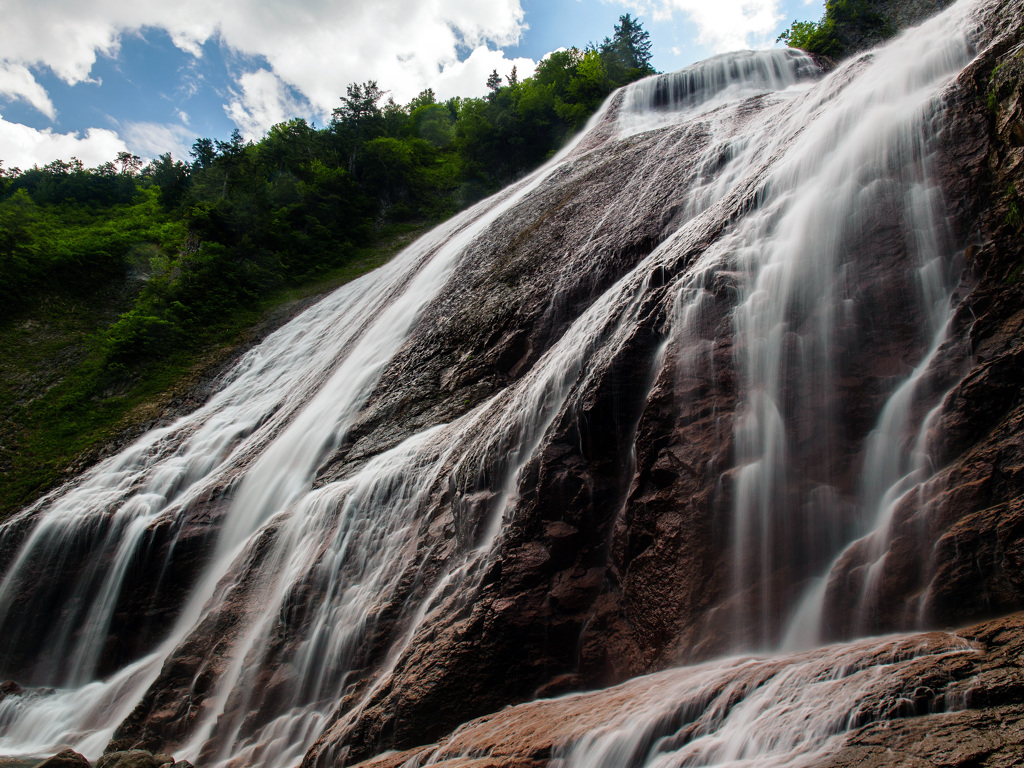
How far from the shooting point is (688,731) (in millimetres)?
3473

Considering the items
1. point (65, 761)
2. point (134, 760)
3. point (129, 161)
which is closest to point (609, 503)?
point (134, 760)

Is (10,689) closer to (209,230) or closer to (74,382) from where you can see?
(74,382)

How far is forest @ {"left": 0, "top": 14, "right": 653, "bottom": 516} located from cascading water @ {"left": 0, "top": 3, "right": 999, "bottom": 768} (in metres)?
7.46

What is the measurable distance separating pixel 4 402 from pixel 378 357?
14.8 meters

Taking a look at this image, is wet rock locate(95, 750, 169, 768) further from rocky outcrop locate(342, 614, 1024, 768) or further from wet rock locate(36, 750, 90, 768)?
rocky outcrop locate(342, 614, 1024, 768)

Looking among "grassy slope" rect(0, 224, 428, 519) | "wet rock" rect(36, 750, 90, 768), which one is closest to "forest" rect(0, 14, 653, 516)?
"grassy slope" rect(0, 224, 428, 519)

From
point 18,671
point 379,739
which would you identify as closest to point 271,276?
point 18,671

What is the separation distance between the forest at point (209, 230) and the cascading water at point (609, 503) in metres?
7.46

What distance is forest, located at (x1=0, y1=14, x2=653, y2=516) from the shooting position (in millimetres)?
20188

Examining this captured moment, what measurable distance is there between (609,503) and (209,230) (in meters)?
27.7

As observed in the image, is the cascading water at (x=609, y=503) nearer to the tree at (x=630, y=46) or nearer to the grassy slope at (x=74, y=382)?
the grassy slope at (x=74, y=382)

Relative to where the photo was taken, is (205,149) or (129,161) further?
(129,161)

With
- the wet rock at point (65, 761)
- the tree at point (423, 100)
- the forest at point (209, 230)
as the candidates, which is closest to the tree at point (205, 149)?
the forest at point (209, 230)

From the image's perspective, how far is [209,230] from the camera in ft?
90.7
